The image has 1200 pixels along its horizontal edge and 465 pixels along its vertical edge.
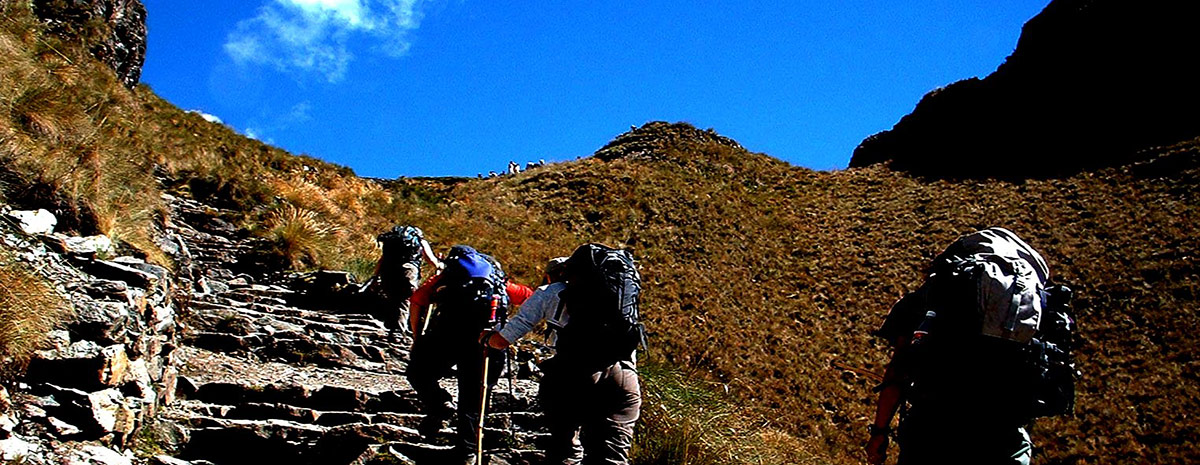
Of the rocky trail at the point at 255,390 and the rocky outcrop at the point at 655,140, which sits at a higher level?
the rocky outcrop at the point at 655,140

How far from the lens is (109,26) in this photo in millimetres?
16844

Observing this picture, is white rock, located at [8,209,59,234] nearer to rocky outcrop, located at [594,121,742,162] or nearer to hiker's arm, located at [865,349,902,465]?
hiker's arm, located at [865,349,902,465]

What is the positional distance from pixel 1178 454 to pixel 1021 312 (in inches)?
598

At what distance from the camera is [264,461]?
18.1 ft

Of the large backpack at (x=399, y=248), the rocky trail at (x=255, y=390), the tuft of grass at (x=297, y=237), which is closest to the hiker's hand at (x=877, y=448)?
the rocky trail at (x=255, y=390)

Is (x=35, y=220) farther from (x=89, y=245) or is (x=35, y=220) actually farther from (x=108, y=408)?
(x=108, y=408)

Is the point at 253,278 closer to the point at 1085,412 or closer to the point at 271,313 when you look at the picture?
the point at 271,313

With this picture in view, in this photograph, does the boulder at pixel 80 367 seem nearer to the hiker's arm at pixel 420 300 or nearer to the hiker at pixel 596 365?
the hiker's arm at pixel 420 300

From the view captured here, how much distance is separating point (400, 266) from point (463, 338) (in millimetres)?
3966

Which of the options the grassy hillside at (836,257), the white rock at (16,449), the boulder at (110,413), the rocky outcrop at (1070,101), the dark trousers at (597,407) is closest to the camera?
the white rock at (16,449)

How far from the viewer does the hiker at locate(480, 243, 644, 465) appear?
13.9 feet

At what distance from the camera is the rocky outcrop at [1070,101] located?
32.7 m

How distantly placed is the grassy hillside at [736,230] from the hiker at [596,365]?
107 inches

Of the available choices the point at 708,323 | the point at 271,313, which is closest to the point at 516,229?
the point at 708,323
